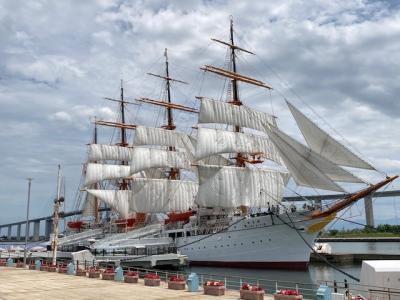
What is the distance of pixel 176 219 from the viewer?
6288 centimetres

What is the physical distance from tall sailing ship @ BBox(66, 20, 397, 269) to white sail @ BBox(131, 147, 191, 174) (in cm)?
16

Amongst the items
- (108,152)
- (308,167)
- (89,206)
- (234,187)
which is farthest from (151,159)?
(308,167)

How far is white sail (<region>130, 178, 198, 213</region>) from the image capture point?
232 feet

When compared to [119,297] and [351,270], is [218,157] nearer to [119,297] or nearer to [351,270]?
[351,270]

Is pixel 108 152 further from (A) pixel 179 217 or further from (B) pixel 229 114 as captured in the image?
(B) pixel 229 114

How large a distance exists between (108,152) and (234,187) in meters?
39.1

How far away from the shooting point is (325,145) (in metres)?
40.7

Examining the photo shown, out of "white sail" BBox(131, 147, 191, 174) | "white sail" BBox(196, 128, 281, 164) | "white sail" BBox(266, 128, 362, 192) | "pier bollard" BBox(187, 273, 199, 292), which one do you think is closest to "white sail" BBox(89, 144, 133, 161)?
"white sail" BBox(131, 147, 191, 174)

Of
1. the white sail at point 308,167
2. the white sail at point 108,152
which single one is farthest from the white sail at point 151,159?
the white sail at point 308,167

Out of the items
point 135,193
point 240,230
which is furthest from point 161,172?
point 240,230

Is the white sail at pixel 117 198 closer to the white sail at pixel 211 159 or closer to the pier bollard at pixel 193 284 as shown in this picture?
the white sail at pixel 211 159

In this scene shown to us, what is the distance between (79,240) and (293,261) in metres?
43.1

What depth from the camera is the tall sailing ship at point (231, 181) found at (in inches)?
1692

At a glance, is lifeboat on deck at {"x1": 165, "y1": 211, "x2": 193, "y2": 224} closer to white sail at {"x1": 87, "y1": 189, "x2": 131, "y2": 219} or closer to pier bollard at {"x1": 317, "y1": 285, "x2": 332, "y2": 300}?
white sail at {"x1": 87, "y1": 189, "x2": 131, "y2": 219}
